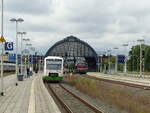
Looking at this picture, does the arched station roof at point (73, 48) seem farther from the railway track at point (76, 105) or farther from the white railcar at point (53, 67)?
the railway track at point (76, 105)

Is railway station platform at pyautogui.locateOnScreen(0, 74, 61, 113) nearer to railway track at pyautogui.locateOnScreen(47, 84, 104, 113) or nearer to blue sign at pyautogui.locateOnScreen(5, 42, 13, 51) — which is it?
railway track at pyautogui.locateOnScreen(47, 84, 104, 113)

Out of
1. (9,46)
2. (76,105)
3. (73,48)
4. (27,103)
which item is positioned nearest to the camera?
(27,103)

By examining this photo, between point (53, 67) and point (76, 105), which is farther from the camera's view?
point (53, 67)

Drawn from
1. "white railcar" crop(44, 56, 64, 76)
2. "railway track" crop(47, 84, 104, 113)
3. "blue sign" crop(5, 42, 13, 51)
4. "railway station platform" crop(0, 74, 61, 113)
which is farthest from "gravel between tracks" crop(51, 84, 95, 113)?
"white railcar" crop(44, 56, 64, 76)

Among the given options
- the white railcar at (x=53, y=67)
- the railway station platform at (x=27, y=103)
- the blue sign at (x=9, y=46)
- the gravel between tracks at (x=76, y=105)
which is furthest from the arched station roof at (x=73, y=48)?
the gravel between tracks at (x=76, y=105)

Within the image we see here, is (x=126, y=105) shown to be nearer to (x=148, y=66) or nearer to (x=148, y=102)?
(x=148, y=102)

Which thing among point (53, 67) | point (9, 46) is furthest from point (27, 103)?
point (53, 67)

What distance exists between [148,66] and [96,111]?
439 ft

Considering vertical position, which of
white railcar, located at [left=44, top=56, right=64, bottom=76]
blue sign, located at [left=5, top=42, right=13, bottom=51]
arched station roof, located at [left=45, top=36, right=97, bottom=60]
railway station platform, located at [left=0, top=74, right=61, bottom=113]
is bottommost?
railway station platform, located at [left=0, top=74, right=61, bottom=113]

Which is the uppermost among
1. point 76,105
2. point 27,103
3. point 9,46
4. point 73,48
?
point 73,48

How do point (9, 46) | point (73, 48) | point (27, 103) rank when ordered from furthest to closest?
point (73, 48) < point (9, 46) < point (27, 103)

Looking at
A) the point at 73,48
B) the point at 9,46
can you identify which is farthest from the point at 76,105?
the point at 73,48

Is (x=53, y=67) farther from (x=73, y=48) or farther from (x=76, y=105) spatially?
(x=73, y=48)

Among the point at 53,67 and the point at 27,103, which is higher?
the point at 53,67
